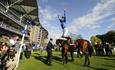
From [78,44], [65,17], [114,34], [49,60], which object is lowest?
[49,60]

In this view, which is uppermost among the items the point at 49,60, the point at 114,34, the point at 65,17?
the point at 114,34

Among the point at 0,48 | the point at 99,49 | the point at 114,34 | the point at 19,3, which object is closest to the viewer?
the point at 0,48

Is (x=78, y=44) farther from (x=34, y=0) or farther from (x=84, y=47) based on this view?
(x=34, y=0)

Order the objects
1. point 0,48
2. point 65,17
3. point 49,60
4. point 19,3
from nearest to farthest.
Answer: point 0,48
point 49,60
point 65,17
point 19,3

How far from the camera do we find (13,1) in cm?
6088

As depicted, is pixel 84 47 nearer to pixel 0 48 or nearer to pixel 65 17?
pixel 65 17

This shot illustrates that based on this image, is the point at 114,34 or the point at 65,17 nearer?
the point at 65,17

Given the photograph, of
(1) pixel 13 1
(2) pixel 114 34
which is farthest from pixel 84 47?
(2) pixel 114 34

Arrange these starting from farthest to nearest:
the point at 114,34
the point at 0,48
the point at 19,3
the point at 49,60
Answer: the point at 114,34 < the point at 19,3 < the point at 49,60 < the point at 0,48

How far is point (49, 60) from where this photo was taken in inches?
653

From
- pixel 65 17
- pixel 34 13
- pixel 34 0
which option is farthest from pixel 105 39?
pixel 65 17

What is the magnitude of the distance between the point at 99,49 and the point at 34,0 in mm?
37919

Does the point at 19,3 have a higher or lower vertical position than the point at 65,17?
higher

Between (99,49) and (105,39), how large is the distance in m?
88.6
